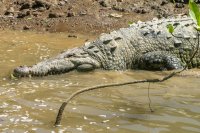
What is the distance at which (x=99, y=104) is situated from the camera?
16.6 ft

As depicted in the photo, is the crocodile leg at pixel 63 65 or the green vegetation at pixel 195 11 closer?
the green vegetation at pixel 195 11

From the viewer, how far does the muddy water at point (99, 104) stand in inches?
170

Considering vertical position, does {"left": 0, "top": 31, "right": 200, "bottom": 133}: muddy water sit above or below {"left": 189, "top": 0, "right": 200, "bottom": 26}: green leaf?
below

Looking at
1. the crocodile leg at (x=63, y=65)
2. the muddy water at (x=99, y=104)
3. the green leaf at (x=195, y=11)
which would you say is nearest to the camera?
the green leaf at (x=195, y=11)

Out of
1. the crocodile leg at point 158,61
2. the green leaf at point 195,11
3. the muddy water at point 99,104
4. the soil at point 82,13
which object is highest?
the soil at point 82,13

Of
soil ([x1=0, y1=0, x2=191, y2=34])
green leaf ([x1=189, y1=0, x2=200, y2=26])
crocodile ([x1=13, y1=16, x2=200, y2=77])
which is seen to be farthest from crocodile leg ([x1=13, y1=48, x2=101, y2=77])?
green leaf ([x1=189, y1=0, x2=200, y2=26])

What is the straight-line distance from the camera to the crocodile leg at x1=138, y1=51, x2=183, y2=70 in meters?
7.08

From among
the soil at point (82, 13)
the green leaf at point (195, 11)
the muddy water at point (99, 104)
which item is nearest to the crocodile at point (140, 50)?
the muddy water at point (99, 104)

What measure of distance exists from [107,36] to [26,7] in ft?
15.5

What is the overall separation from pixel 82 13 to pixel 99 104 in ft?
20.3

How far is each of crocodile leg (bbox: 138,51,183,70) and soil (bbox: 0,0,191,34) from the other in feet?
9.86

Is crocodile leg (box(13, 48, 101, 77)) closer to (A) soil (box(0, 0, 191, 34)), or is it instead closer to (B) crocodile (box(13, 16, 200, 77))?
(B) crocodile (box(13, 16, 200, 77))

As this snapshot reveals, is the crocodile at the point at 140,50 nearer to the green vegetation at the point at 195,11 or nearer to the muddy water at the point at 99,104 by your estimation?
the muddy water at the point at 99,104

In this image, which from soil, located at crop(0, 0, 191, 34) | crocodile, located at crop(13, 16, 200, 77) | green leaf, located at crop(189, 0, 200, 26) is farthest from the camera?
soil, located at crop(0, 0, 191, 34)
